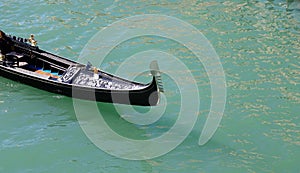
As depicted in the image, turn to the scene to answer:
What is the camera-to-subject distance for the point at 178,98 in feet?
26.7

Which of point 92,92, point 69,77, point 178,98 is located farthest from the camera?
point 178,98

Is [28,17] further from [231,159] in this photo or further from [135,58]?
[231,159]

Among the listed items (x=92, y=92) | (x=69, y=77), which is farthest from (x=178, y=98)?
(x=69, y=77)

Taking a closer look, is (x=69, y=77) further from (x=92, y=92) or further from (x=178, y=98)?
(x=178, y=98)

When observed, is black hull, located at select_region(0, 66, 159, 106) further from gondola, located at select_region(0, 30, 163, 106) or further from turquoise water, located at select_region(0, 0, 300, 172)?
turquoise water, located at select_region(0, 0, 300, 172)

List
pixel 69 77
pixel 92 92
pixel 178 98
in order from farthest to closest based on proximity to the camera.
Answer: pixel 178 98, pixel 69 77, pixel 92 92

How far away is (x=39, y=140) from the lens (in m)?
7.11

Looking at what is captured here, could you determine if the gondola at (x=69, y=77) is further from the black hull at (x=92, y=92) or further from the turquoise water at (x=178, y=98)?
the turquoise water at (x=178, y=98)

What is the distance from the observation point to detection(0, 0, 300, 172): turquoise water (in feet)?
21.8

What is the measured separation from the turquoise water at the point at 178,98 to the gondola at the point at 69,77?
324 mm

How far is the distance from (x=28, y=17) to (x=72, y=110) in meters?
4.40

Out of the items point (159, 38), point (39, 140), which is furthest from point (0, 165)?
point (159, 38)

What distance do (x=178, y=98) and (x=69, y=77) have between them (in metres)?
1.94

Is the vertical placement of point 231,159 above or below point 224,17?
below
